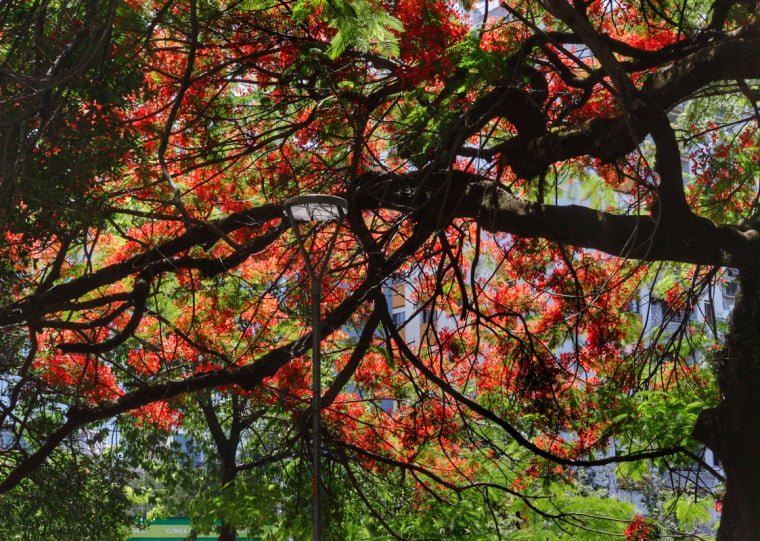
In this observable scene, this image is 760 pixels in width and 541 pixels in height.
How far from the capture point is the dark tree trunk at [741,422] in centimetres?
463

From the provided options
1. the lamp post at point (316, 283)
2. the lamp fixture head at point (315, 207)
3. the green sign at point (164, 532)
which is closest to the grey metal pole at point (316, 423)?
the lamp post at point (316, 283)

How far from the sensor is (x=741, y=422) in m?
4.75

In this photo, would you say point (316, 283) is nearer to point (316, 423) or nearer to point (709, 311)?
point (316, 423)

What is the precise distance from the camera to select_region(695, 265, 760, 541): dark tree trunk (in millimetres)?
4629

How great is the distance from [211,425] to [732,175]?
8.59 m

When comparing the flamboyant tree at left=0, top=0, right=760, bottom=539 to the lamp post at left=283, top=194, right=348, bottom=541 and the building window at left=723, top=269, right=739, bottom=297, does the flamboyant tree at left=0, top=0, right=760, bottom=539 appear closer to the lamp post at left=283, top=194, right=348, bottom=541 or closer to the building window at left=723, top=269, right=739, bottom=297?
the lamp post at left=283, top=194, right=348, bottom=541

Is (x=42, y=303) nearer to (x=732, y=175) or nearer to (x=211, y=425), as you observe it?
(x=732, y=175)

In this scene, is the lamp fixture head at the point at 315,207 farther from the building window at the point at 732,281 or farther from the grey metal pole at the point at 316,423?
the building window at the point at 732,281

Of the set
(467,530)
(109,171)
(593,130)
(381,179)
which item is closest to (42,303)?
(109,171)

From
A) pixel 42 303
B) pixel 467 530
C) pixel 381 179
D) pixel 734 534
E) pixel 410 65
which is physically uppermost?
pixel 410 65

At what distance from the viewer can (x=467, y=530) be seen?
9523 millimetres

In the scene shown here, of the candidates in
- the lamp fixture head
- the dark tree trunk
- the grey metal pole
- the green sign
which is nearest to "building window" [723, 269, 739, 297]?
the dark tree trunk

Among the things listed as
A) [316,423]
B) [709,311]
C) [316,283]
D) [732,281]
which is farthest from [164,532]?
[316,283]

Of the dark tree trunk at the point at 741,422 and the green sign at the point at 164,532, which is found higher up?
the green sign at the point at 164,532
